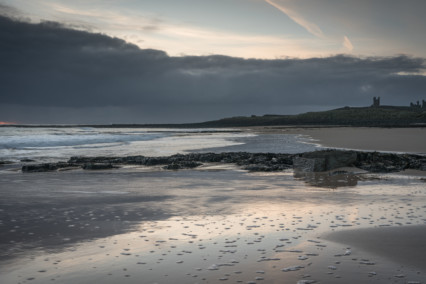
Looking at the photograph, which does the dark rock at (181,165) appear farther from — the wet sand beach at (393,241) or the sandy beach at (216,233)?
the wet sand beach at (393,241)

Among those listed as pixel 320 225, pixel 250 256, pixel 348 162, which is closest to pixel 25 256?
pixel 250 256

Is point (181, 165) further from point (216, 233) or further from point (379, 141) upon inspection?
point (379, 141)

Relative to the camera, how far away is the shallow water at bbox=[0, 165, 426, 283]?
4.38 m

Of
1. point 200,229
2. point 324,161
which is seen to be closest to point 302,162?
point 324,161

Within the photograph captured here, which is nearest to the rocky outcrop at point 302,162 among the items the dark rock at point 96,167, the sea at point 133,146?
the dark rock at point 96,167

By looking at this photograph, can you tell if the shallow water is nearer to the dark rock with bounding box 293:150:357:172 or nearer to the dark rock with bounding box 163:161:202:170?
the dark rock with bounding box 293:150:357:172

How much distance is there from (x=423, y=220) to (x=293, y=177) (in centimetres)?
607

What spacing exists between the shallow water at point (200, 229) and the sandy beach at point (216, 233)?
0.06ft

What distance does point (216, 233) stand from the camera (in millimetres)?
5926

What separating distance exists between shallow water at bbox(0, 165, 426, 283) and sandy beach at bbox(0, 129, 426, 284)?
2 centimetres

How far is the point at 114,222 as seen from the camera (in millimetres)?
6754

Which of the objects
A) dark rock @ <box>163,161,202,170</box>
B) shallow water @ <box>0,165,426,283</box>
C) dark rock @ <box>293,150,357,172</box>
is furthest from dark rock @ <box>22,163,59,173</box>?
dark rock @ <box>293,150,357,172</box>

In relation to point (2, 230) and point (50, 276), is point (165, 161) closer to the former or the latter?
point (2, 230)

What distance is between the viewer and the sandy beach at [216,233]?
439 centimetres
